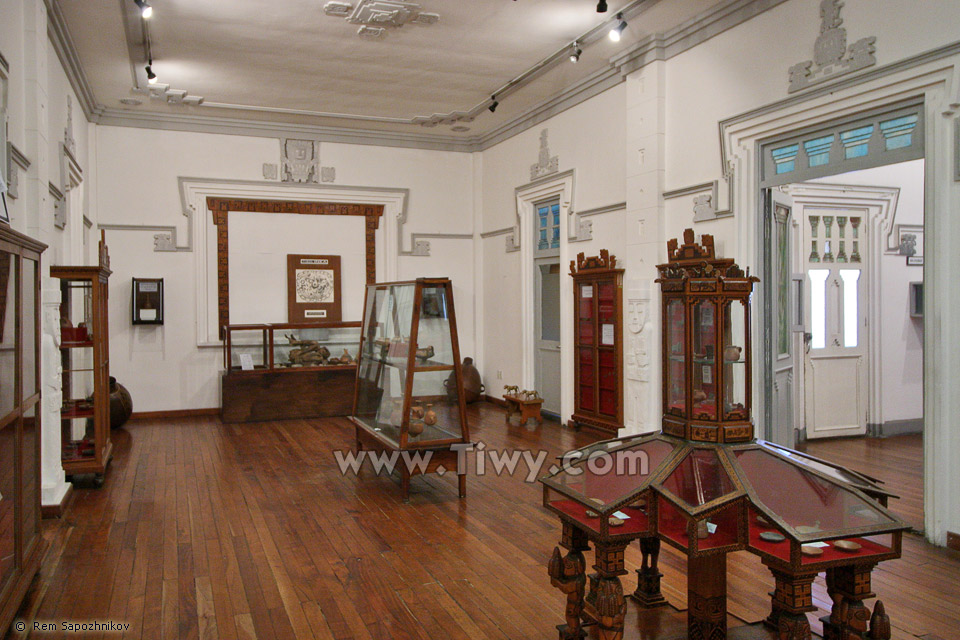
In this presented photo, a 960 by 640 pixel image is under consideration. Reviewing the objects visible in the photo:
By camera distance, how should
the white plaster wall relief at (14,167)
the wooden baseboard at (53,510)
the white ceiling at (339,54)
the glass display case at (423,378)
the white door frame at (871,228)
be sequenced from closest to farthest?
1. the white plaster wall relief at (14,167)
2. the wooden baseboard at (53,510)
3. the glass display case at (423,378)
4. the white ceiling at (339,54)
5. the white door frame at (871,228)

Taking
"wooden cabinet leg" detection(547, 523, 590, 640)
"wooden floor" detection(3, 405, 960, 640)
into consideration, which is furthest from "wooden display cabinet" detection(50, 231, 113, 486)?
"wooden cabinet leg" detection(547, 523, 590, 640)

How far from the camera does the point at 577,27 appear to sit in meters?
6.13

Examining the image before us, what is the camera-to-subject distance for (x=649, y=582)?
Result: 3.19 meters

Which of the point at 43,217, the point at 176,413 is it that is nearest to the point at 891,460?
the point at 43,217

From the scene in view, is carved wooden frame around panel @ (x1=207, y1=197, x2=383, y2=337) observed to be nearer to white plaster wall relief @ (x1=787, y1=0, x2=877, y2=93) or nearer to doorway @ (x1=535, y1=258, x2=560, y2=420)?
doorway @ (x1=535, y1=258, x2=560, y2=420)

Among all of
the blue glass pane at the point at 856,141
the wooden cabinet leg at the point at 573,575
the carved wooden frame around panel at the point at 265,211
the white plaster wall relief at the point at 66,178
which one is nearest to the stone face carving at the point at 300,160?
the carved wooden frame around panel at the point at 265,211

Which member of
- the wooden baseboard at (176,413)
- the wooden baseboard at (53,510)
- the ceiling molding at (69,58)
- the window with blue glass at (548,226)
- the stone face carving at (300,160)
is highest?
the ceiling molding at (69,58)

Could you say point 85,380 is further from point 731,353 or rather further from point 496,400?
point 496,400

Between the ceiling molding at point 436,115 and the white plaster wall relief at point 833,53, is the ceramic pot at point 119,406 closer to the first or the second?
the ceiling molding at point 436,115

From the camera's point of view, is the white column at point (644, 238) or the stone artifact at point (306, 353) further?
the stone artifact at point (306, 353)

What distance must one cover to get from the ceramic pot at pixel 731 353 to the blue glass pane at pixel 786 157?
9.74ft

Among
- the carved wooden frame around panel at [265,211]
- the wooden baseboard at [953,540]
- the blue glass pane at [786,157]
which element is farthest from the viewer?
the carved wooden frame around panel at [265,211]

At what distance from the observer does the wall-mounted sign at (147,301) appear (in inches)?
333

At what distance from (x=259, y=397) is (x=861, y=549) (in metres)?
7.32
